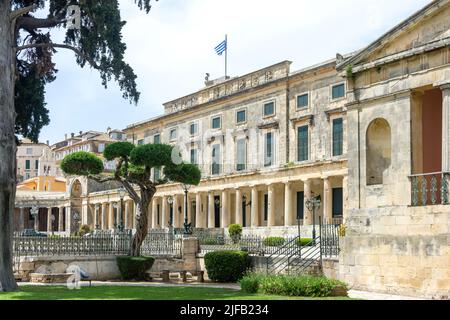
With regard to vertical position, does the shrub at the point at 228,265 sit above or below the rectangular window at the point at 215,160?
below

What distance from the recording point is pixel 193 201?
61969 mm

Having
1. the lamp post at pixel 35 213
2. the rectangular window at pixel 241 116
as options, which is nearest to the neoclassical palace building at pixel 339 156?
the rectangular window at pixel 241 116

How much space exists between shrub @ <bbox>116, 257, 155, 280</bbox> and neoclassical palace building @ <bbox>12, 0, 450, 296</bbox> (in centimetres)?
832

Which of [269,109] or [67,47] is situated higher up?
[269,109]

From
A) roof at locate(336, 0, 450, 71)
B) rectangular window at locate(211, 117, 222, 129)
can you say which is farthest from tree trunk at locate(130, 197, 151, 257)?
rectangular window at locate(211, 117, 222, 129)

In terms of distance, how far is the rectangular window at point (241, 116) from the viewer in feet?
179

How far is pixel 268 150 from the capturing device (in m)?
51.6

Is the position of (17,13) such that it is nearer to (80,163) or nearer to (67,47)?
(67,47)

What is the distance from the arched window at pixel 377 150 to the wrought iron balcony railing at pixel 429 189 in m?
1.34

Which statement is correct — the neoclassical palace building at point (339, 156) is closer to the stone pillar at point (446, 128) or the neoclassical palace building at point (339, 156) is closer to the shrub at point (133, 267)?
the stone pillar at point (446, 128)

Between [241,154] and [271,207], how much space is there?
21.1 ft

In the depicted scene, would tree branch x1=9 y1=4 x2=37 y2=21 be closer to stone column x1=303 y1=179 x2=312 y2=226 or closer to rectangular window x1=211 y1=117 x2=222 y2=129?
stone column x1=303 y1=179 x2=312 y2=226

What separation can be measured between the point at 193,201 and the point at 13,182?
139ft

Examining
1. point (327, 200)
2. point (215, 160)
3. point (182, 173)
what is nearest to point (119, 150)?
point (182, 173)
